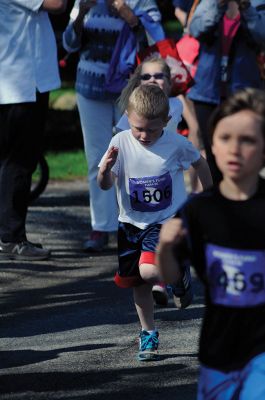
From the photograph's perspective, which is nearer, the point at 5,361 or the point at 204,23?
the point at 5,361

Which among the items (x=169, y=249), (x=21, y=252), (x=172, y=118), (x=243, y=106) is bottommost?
(x=21, y=252)

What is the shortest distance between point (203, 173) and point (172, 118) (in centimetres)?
105

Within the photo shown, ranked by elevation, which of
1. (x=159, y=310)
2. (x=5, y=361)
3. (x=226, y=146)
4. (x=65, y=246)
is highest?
(x=226, y=146)

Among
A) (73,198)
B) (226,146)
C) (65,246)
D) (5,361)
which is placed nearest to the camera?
(226,146)

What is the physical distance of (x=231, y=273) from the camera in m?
3.94

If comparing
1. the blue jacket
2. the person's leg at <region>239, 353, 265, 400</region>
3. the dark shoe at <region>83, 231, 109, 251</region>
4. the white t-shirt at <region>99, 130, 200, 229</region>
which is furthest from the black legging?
the person's leg at <region>239, 353, 265, 400</region>

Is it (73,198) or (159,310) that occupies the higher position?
(159,310)

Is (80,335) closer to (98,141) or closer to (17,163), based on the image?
(17,163)

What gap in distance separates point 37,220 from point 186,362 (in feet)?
14.5

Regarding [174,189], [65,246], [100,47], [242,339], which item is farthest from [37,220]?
[242,339]

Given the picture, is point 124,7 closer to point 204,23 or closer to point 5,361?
point 204,23

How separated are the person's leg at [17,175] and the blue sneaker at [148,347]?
2564mm

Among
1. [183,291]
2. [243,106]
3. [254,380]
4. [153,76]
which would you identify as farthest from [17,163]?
[254,380]

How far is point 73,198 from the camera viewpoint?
11.5m
